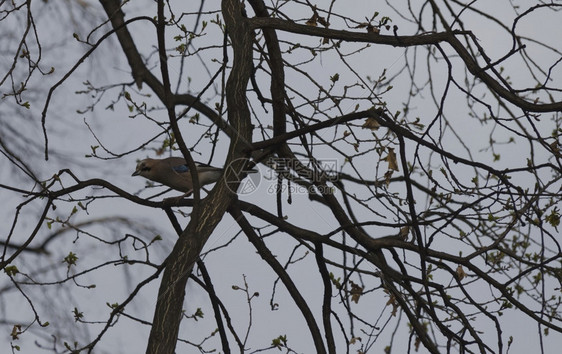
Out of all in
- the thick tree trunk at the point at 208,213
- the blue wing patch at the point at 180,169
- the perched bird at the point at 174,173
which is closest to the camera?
the thick tree trunk at the point at 208,213

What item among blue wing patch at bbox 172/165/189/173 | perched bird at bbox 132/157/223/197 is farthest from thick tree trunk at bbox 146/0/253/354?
blue wing patch at bbox 172/165/189/173

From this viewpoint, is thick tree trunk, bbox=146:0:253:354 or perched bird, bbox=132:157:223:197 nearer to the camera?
thick tree trunk, bbox=146:0:253:354

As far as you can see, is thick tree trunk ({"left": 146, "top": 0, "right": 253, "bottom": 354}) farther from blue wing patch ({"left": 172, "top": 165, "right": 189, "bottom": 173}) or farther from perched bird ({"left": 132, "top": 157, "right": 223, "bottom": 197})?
blue wing patch ({"left": 172, "top": 165, "right": 189, "bottom": 173})

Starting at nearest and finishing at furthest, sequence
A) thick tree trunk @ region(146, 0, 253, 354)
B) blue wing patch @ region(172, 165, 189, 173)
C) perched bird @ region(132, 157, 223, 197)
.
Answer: thick tree trunk @ region(146, 0, 253, 354) < perched bird @ region(132, 157, 223, 197) < blue wing patch @ region(172, 165, 189, 173)

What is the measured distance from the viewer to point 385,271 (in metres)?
4.26

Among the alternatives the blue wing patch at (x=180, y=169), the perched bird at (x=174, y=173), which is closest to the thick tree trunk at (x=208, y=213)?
the perched bird at (x=174, y=173)

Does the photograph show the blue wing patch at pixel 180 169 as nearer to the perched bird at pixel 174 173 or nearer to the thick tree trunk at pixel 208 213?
the perched bird at pixel 174 173

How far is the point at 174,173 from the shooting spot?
18.9 feet

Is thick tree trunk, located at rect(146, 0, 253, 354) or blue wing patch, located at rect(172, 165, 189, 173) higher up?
blue wing patch, located at rect(172, 165, 189, 173)

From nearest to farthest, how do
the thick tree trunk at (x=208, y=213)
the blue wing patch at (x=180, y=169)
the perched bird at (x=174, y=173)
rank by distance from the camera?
1. the thick tree trunk at (x=208, y=213)
2. the perched bird at (x=174, y=173)
3. the blue wing patch at (x=180, y=169)

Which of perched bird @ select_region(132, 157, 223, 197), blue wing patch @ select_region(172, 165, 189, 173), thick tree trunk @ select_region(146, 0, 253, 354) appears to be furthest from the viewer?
blue wing patch @ select_region(172, 165, 189, 173)

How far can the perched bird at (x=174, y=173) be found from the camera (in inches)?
224

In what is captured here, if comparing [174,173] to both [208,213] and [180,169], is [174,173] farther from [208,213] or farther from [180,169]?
[208,213]

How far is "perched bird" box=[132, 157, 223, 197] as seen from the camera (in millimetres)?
5684
